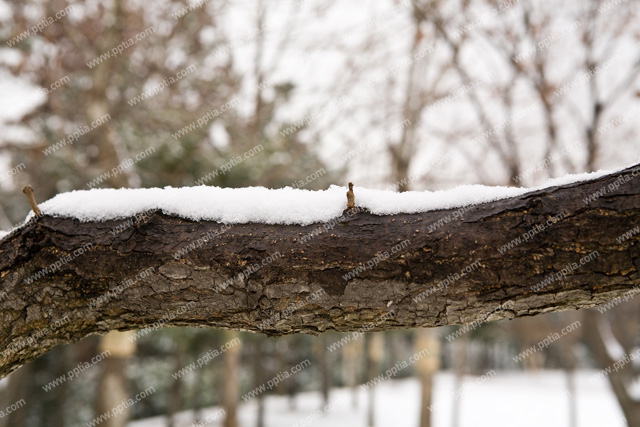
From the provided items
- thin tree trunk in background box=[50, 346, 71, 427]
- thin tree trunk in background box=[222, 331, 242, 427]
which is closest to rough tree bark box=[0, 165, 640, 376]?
thin tree trunk in background box=[222, 331, 242, 427]

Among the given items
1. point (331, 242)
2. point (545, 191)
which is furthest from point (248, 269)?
point (545, 191)

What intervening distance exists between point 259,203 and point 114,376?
557 cm

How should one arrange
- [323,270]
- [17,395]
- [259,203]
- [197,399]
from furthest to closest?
[197,399]
[17,395]
[259,203]
[323,270]

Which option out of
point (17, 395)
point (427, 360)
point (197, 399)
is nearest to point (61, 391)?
point (17, 395)

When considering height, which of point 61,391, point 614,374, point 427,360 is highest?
point 427,360

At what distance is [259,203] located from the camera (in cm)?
137

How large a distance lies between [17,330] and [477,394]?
21.2 metres

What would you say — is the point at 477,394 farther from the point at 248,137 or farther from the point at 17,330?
the point at 17,330

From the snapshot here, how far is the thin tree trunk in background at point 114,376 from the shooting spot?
568cm

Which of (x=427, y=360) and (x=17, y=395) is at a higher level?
(x=427, y=360)

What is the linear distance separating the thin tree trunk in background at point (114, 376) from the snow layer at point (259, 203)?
16.1 ft

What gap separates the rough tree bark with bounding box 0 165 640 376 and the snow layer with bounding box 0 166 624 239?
0.11 feet

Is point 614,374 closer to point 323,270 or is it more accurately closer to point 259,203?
point 323,270

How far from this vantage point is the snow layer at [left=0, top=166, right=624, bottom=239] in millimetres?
1297
